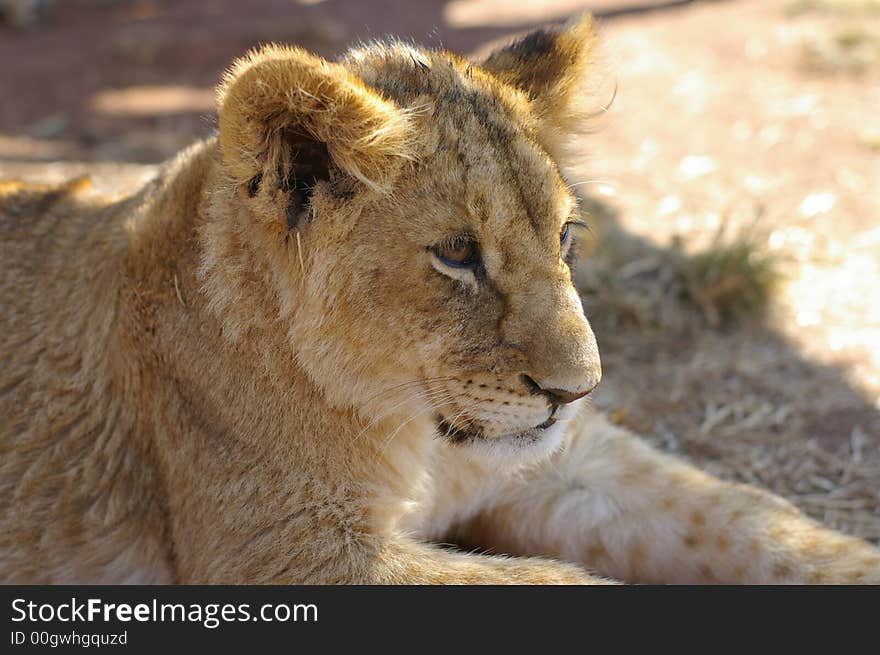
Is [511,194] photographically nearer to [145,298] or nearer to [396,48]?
[396,48]

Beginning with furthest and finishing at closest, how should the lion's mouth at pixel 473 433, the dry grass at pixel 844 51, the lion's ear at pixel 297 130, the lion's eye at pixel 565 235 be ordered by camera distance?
the dry grass at pixel 844 51 → the lion's eye at pixel 565 235 → the lion's mouth at pixel 473 433 → the lion's ear at pixel 297 130

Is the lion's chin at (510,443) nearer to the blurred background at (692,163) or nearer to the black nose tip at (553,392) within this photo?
the black nose tip at (553,392)

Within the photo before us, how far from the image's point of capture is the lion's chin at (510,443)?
246 centimetres

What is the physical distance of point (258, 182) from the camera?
2.35 meters

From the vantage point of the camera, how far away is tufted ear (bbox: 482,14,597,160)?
2793 mm

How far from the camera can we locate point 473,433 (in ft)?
8.19

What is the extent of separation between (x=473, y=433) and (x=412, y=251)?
442 mm

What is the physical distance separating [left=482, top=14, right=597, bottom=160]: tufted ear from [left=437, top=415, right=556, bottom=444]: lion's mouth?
76 centimetres

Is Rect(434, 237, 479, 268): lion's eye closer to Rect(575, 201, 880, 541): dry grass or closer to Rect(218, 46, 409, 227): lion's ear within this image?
Rect(218, 46, 409, 227): lion's ear

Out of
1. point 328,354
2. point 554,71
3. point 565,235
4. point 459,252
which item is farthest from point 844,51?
point 328,354

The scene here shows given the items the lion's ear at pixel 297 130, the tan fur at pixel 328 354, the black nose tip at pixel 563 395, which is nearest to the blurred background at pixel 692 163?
the tan fur at pixel 328 354

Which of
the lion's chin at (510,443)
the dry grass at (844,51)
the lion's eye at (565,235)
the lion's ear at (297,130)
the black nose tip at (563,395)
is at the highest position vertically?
the dry grass at (844,51)

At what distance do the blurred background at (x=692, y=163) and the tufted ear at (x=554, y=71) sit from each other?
86 mm

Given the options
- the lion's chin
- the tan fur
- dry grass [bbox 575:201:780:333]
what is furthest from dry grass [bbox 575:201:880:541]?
the lion's chin
